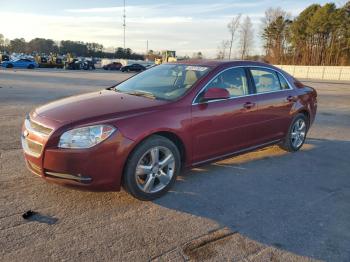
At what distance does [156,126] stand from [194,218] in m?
1.07

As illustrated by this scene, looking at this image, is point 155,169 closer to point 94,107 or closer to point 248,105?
point 94,107

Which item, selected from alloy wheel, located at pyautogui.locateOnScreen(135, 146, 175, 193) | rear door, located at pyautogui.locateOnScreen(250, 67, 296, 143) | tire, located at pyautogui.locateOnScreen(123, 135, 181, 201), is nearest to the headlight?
tire, located at pyautogui.locateOnScreen(123, 135, 181, 201)

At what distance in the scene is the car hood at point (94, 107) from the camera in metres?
3.70

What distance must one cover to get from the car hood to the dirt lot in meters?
0.92

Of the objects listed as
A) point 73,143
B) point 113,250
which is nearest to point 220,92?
point 73,143

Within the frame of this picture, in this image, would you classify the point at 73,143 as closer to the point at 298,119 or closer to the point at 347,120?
the point at 298,119

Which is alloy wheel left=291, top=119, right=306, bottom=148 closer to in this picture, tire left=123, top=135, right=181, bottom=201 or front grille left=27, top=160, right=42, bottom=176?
tire left=123, top=135, right=181, bottom=201

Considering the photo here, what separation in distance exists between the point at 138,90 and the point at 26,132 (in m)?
1.58

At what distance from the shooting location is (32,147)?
3691 mm

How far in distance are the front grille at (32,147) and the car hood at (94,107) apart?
312 millimetres

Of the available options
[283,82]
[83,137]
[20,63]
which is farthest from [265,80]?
[20,63]

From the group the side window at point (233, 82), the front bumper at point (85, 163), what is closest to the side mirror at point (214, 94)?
the side window at point (233, 82)

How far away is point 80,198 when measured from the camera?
3.87 meters

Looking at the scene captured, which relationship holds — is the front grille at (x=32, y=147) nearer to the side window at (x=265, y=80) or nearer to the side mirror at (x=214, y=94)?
the side mirror at (x=214, y=94)
